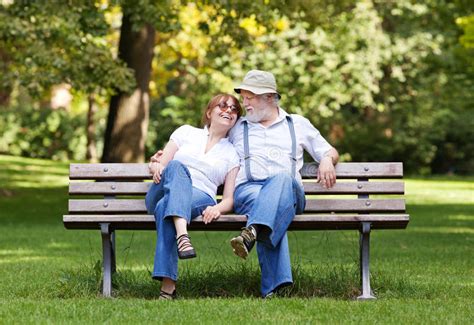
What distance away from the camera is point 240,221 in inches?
305

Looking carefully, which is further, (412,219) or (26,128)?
(26,128)

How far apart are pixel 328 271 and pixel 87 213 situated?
6.13ft

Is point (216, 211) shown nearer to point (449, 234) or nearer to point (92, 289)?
point (92, 289)

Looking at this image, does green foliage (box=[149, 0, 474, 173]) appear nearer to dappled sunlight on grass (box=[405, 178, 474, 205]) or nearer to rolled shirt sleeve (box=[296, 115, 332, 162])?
dappled sunlight on grass (box=[405, 178, 474, 205])

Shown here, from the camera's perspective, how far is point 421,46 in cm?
3562

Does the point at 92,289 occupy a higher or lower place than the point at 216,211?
lower

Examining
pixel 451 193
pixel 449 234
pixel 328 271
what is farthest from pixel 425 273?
pixel 451 193

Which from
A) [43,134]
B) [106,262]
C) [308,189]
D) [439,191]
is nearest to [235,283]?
[308,189]

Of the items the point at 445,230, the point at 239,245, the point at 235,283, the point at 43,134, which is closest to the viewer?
the point at 239,245

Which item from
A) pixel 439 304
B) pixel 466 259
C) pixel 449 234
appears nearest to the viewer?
pixel 439 304

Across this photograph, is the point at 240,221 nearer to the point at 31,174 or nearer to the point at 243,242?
the point at 243,242

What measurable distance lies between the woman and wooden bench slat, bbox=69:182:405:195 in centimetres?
22

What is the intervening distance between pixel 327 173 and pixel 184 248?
120cm

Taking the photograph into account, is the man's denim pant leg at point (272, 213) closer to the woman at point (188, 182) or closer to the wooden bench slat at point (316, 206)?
the woman at point (188, 182)
